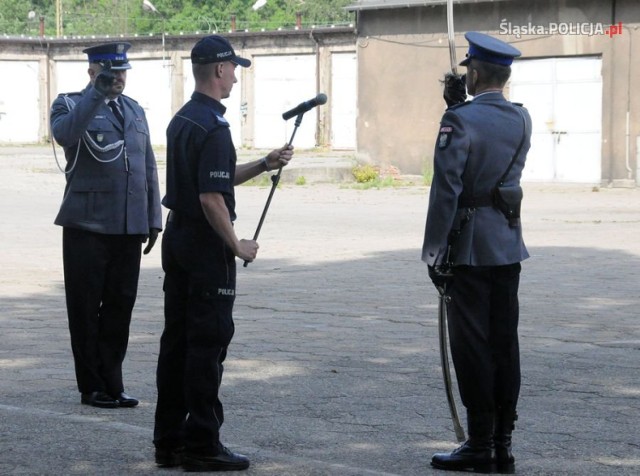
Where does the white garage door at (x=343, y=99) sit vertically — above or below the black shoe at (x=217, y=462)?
above

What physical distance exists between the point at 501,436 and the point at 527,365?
8.32ft

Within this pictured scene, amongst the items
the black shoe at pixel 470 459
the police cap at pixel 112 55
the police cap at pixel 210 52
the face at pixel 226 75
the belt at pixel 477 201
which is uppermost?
the police cap at pixel 112 55

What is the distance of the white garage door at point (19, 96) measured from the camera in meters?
53.3

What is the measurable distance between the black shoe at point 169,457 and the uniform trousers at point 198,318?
0.06 feet

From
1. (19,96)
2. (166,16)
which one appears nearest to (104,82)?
(19,96)

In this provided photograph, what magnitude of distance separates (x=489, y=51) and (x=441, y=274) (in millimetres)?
996

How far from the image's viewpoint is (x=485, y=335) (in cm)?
556

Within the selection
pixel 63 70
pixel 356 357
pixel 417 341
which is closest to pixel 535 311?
pixel 417 341

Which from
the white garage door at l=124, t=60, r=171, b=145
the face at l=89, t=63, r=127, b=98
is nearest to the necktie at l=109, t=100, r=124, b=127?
the face at l=89, t=63, r=127, b=98

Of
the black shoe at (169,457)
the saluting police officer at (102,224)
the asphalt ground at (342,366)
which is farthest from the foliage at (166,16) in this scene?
the black shoe at (169,457)

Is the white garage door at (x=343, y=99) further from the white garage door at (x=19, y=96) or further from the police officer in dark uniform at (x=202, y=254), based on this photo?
the police officer in dark uniform at (x=202, y=254)

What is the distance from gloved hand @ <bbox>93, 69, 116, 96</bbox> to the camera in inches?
267

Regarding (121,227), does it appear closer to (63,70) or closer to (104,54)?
(104,54)

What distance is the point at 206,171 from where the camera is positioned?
541 centimetres
